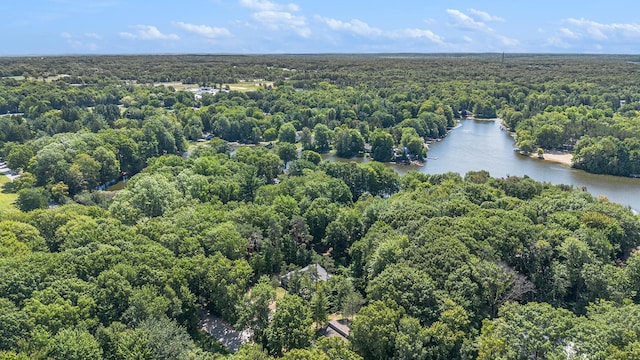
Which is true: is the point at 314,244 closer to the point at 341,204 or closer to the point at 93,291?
the point at 341,204

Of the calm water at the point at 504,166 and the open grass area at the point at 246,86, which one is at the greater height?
the open grass area at the point at 246,86

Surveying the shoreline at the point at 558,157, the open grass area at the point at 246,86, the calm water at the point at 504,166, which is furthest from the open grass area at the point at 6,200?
the open grass area at the point at 246,86

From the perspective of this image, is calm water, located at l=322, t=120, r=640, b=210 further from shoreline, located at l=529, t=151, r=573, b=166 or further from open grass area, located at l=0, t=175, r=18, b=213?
open grass area, located at l=0, t=175, r=18, b=213

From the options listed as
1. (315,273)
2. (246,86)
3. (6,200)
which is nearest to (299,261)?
(315,273)

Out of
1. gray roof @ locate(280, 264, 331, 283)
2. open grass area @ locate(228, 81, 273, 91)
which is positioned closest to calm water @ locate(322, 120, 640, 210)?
gray roof @ locate(280, 264, 331, 283)

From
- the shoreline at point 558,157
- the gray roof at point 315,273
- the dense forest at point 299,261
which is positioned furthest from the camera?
the shoreline at point 558,157

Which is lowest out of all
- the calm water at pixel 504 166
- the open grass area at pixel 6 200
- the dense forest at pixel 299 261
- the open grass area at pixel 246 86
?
the calm water at pixel 504 166

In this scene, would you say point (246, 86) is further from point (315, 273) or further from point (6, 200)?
point (315, 273)

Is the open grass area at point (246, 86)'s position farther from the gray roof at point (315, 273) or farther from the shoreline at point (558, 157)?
the gray roof at point (315, 273)

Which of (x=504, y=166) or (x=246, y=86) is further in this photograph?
(x=246, y=86)
